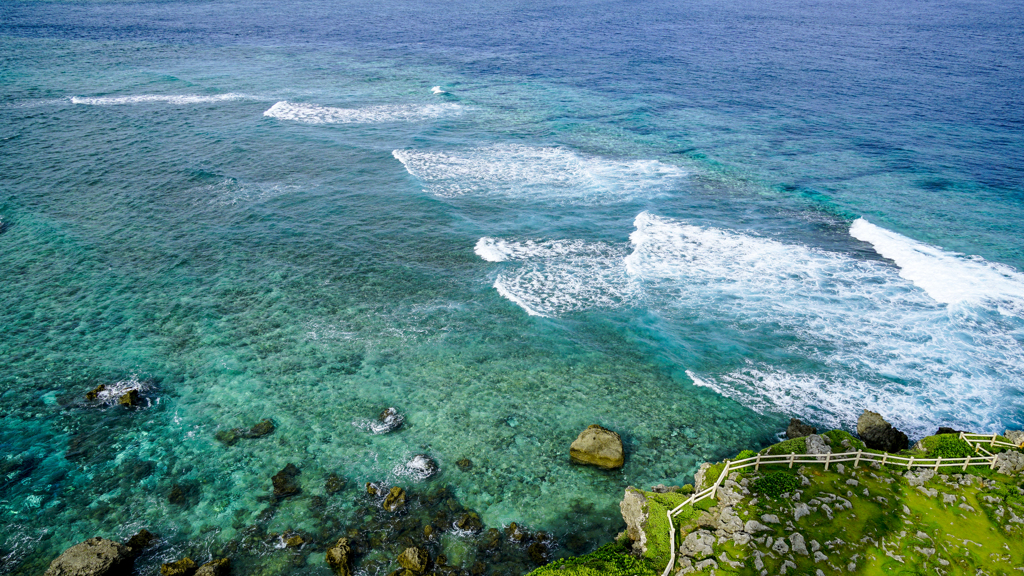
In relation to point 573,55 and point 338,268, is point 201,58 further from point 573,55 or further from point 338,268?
point 338,268

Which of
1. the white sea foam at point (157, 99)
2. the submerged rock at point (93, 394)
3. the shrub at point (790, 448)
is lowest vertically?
the submerged rock at point (93, 394)

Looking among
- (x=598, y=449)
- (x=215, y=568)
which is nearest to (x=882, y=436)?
(x=598, y=449)

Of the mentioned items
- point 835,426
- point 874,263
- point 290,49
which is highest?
point 290,49

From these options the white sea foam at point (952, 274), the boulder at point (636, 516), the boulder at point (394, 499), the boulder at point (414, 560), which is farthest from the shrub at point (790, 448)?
the white sea foam at point (952, 274)

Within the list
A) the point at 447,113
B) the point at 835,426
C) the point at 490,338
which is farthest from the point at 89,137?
the point at 835,426

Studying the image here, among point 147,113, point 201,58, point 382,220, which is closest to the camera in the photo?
point 382,220

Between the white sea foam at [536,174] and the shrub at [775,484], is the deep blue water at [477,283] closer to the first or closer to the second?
the white sea foam at [536,174]

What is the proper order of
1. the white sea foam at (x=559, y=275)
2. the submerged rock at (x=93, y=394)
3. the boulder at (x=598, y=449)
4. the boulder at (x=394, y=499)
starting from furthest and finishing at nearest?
the white sea foam at (x=559, y=275)
the submerged rock at (x=93, y=394)
the boulder at (x=598, y=449)
the boulder at (x=394, y=499)

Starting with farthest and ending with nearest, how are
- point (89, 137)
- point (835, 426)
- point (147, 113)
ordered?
point (147, 113) → point (89, 137) → point (835, 426)
